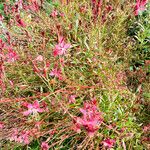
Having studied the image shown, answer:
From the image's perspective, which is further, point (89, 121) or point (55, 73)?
point (55, 73)

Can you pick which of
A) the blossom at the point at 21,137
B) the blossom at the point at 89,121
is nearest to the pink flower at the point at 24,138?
the blossom at the point at 21,137

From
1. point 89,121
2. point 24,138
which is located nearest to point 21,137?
point 24,138

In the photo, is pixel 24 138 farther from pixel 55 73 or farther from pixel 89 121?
pixel 89 121

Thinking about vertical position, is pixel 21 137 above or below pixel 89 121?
below

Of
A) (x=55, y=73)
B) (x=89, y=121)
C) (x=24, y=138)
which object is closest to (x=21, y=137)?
(x=24, y=138)

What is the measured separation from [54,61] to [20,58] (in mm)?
341

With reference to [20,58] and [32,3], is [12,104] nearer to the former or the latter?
[20,58]

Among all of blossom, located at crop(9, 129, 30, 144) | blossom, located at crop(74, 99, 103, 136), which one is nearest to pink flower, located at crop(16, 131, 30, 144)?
blossom, located at crop(9, 129, 30, 144)

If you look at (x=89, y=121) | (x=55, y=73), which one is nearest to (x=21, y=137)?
(x=55, y=73)

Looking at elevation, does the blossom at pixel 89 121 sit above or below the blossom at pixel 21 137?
above

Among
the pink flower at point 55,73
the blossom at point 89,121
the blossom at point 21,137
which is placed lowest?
the blossom at point 21,137

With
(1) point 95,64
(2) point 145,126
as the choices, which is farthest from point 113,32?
(2) point 145,126

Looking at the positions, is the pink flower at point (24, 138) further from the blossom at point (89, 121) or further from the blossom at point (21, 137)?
the blossom at point (89, 121)

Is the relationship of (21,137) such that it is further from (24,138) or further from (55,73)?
(55,73)
